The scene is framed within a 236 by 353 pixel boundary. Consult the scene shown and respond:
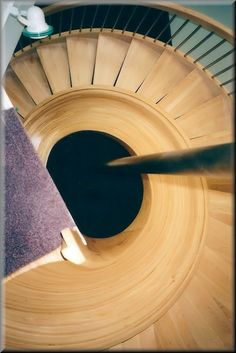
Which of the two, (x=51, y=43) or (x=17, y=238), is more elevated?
(x=51, y=43)

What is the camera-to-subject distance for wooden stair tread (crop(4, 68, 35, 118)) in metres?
3.73

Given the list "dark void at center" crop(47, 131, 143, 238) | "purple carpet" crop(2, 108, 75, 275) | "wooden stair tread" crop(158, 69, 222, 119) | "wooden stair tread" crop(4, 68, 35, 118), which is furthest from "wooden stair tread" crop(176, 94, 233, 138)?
"dark void at center" crop(47, 131, 143, 238)

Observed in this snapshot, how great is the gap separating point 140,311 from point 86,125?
2.64 metres

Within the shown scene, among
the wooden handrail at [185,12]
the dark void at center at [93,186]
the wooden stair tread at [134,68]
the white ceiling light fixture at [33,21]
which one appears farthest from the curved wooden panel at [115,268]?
the dark void at center at [93,186]

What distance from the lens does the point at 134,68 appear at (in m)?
3.80

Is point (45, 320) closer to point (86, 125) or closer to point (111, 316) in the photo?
point (111, 316)

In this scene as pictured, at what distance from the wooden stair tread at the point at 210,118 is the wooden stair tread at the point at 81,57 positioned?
1.45 m

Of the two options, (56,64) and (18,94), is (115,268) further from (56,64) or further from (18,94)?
(56,64)

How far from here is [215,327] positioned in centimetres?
276

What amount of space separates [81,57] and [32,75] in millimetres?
700

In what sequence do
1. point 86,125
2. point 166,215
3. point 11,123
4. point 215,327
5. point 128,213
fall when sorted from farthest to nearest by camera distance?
point 128,213
point 86,125
point 166,215
point 215,327
point 11,123

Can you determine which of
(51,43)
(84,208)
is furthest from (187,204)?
(84,208)

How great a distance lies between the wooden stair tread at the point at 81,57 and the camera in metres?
3.77

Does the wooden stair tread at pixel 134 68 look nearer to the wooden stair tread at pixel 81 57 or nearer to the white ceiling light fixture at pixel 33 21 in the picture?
the wooden stair tread at pixel 81 57
